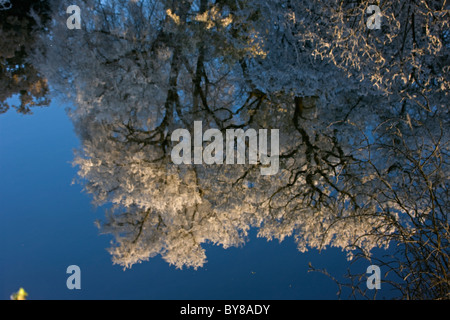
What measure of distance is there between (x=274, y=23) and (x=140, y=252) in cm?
589

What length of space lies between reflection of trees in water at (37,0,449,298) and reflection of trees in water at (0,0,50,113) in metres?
1.08

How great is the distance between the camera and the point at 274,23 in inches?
316

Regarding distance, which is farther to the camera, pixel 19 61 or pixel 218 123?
pixel 19 61

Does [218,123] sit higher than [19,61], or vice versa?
[19,61]

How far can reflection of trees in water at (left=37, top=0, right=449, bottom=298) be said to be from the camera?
8.38 m

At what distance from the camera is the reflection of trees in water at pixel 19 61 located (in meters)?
9.96

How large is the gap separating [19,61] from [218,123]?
588 centimetres

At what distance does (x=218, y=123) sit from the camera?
948 centimetres

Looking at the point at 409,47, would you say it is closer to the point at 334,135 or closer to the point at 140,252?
the point at 334,135

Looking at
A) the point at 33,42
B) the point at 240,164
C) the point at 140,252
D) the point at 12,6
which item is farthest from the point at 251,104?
the point at 12,6

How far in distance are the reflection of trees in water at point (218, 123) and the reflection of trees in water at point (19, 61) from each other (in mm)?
1085

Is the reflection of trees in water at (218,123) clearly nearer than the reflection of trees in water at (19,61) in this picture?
Yes

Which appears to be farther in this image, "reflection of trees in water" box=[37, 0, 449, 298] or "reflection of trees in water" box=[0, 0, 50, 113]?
"reflection of trees in water" box=[0, 0, 50, 113]

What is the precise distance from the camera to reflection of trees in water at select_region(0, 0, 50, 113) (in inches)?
392
